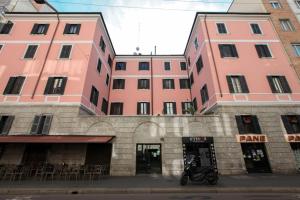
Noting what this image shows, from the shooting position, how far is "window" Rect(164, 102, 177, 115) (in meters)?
21.7

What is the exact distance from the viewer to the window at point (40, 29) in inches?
708

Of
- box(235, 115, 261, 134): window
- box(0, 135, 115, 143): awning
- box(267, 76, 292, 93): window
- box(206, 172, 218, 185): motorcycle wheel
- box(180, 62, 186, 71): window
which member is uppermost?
box(180, 62, 186, 71): window

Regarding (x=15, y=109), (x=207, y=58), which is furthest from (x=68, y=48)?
(x=207, y=58)

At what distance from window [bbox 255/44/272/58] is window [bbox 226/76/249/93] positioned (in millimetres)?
3758

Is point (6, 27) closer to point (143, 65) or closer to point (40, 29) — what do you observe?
point (40, 29)

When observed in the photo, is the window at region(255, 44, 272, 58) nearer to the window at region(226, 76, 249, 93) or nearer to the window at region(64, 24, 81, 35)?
the window at region(226, 76, 249, 93)

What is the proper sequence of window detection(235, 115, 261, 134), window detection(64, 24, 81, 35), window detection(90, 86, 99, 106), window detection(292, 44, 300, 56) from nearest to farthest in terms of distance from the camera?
window detection(235, 115, 261, 134)
window detection(292, 44, 300, 56)
window detection(90, 86, 99, 106)
window detection(64, 24, 81, 35)

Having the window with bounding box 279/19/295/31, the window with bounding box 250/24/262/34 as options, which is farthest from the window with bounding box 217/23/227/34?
the window with bounding box 279/19/295/31

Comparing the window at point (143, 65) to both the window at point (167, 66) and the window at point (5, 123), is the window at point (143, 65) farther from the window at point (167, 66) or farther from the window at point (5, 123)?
the window at point (5, 123)

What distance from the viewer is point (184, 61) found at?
2500cm

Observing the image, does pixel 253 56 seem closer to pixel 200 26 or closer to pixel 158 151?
pixel 200 26

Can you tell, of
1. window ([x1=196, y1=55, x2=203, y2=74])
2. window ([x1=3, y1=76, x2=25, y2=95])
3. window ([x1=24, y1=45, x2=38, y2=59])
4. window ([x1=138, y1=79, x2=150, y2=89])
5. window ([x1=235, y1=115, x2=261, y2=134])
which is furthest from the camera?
window ([x1=138, y1=79, x2=150, y2=89])

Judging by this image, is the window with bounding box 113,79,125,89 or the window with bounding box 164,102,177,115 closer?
the window with bounding box 164,102,177,115

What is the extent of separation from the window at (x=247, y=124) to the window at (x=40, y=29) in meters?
21.8
